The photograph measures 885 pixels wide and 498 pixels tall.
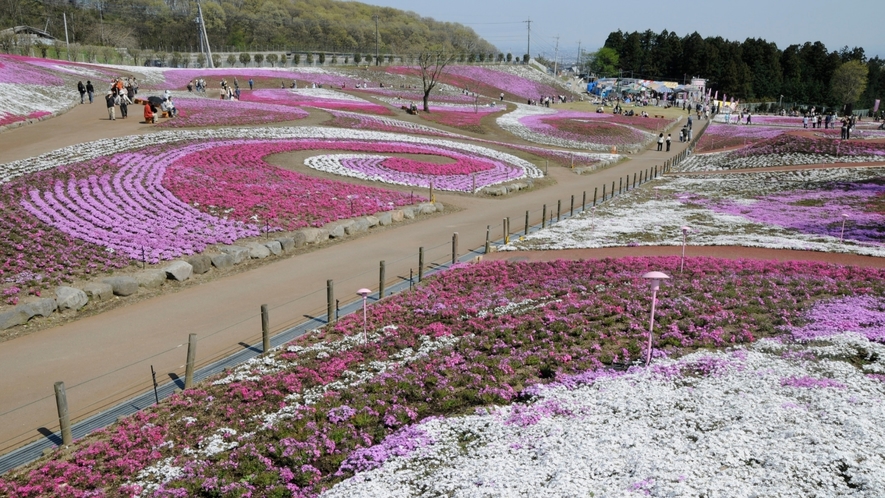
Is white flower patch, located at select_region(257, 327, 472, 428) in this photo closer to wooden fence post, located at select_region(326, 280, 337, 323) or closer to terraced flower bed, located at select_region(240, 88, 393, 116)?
wooden fence post, located at select_region(326, 280, 337, 323)

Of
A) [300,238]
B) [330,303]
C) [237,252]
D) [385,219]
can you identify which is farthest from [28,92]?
[330,303]

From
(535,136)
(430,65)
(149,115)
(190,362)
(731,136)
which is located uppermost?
(430,65)

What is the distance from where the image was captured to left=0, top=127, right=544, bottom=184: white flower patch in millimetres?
33681

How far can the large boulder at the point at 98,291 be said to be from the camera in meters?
19.2

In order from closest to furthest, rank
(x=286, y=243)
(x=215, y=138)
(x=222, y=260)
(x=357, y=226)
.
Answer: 1. (x=222, y=260)
2. (x=286, y=243)
3. (x=357, y=226)
4. (x=215, y=138)

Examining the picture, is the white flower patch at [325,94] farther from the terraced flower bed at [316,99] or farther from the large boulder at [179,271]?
the large boulder at [179,271]

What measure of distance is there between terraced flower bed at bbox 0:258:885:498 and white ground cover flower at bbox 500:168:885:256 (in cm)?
873

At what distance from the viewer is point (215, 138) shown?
45.0 meters

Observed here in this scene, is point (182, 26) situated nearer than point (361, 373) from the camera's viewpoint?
No

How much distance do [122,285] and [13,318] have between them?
10.5ft

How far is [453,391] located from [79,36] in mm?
143151

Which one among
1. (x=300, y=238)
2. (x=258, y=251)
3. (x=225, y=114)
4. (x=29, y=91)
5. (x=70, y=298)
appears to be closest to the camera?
(x=70, y=298)

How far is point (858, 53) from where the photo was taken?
167625mm

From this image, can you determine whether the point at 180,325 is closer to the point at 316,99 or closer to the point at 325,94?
the point at 316,99
